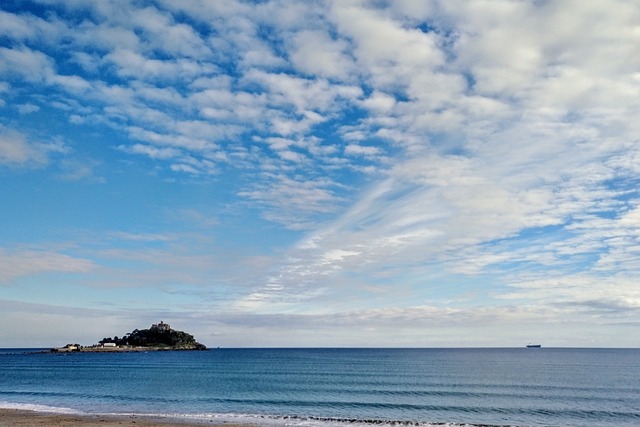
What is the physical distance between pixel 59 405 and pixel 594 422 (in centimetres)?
5128

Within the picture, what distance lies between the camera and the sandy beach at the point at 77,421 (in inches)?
1390

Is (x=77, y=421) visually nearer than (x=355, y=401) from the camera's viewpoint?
Yes

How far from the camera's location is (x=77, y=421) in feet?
122

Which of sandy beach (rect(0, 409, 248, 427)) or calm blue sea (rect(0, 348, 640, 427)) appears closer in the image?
sandy beach (rect(0, 409, 248, 427))

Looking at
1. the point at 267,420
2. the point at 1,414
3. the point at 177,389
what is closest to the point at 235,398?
the point at 177,389

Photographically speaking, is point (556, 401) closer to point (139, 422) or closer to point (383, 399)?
point (383, 399)

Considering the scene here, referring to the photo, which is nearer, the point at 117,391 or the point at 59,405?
the point at 59,405

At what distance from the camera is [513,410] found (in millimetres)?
45281

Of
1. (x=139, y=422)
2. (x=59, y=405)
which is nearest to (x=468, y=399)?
(x=139, y=422)

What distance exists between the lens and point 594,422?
40375 millimetres

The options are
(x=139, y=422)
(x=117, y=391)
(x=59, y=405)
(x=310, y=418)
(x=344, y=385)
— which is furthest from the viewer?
(x=344, y=385)

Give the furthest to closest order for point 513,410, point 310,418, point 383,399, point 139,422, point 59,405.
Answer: point 383,399, point 59,405, point 513,410, point 310,418, point 139,422

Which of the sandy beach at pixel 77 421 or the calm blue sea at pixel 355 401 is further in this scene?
the calm blue sea at pixel 355 401

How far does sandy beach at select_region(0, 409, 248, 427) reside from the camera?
116 ft
